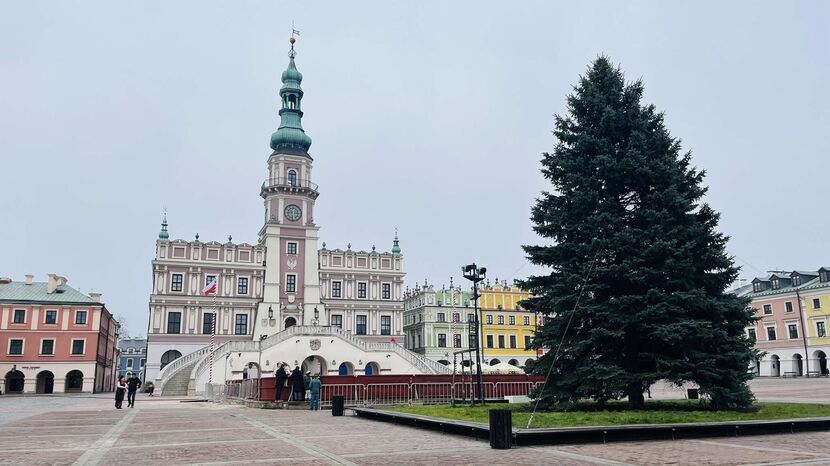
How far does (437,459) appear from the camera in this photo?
1075cm

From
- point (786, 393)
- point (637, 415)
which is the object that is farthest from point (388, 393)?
point (786, 393)

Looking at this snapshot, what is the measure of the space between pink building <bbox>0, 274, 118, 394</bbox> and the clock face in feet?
67.1

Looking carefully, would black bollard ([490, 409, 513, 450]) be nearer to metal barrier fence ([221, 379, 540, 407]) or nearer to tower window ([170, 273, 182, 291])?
metal barrier fence ([221, 379, 540, 407])

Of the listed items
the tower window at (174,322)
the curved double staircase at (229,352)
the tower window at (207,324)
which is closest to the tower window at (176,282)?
the tower window at (174,322)

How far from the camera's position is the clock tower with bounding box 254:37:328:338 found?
213 ft

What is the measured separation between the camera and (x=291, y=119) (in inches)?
2766

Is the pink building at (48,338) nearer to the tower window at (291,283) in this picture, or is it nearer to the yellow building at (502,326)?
the tower window at (291,283)

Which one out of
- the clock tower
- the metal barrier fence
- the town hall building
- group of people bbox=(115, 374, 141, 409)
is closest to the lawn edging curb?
the metal barrier fence

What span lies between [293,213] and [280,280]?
7346 mm

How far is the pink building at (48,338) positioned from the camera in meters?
58.9

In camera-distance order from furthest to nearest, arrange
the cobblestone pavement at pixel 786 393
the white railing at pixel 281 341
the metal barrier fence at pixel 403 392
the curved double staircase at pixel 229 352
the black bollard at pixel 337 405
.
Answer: the white railing at pixel 281 341
the curved double staircase at pixel 229 352
the metal barrier fence at pixel 403 392
the cobblestone pavement at pixel 786 393
the black bollard at pixel 337 405

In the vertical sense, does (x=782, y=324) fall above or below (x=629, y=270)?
above

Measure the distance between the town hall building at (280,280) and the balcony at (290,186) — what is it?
0.37ft

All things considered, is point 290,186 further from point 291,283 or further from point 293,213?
point 291,283
